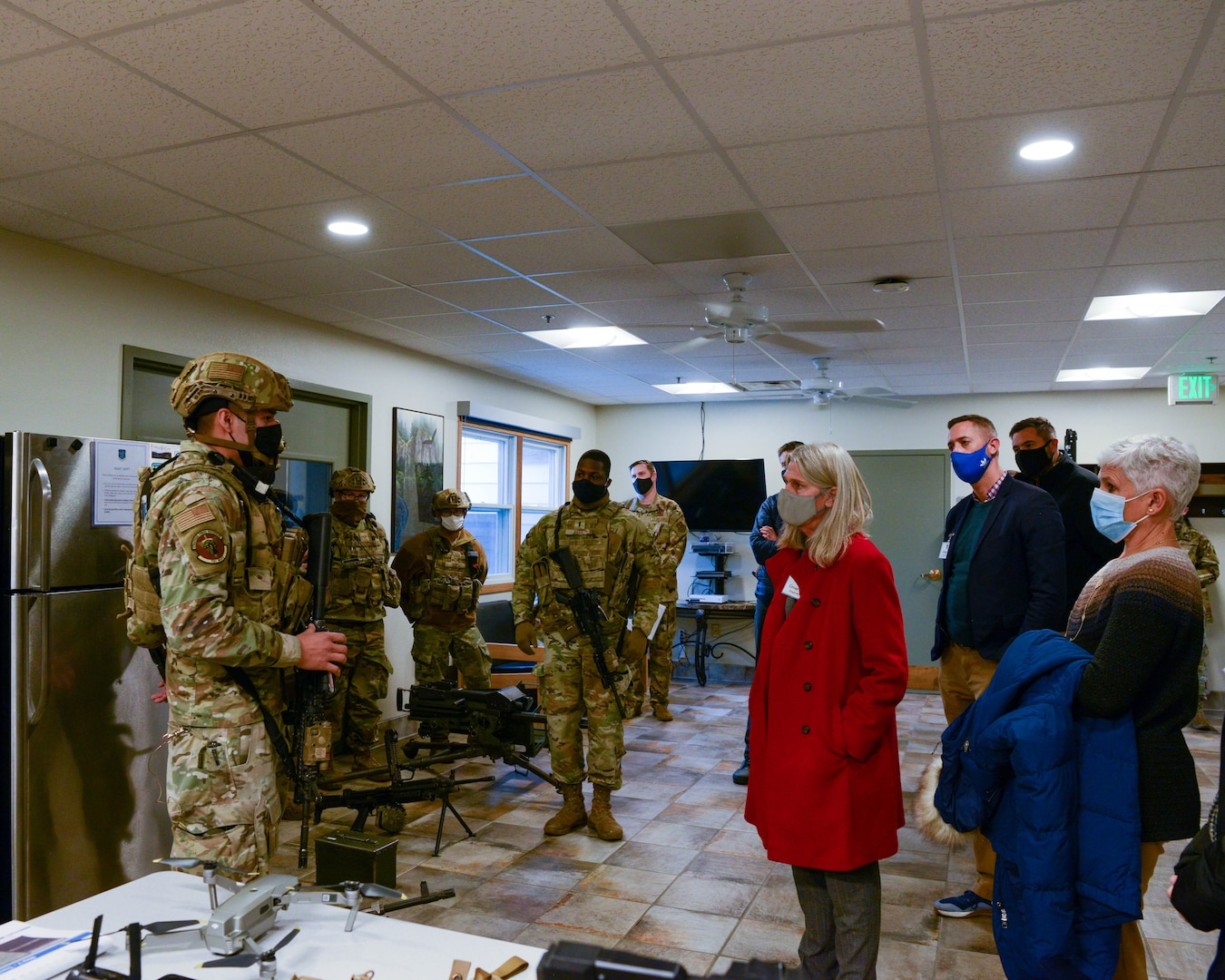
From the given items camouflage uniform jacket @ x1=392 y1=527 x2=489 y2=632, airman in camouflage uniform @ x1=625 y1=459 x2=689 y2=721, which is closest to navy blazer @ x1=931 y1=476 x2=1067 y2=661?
camouflage uniform jacket @ x1=392 y1=527 x2=489 y2=632

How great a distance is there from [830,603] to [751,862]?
2.04m

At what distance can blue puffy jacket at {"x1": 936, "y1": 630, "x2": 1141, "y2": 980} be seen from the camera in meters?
1.79

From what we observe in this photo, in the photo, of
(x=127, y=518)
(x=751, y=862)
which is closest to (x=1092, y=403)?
(x=751, y=862)

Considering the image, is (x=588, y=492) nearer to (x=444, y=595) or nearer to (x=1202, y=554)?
(x=444, y=595)

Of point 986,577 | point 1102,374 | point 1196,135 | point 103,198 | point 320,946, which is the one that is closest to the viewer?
point 320,946

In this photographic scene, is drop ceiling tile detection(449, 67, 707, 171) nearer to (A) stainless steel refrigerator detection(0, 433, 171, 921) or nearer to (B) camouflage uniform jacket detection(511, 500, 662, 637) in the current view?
(B) camouflage uniform jacket detection(511, 500, 662, 637)

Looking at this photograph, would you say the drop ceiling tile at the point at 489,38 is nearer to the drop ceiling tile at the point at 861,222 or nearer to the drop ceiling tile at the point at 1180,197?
the drop ceiling tile at the point at 861,222

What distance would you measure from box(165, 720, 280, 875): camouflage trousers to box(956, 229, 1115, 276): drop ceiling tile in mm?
3317

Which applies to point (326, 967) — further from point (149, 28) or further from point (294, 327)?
point (294, 327)

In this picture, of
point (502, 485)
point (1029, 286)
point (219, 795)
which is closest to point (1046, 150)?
point (1029, 286)

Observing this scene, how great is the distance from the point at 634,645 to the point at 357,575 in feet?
5.89

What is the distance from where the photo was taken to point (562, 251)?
3.94 m

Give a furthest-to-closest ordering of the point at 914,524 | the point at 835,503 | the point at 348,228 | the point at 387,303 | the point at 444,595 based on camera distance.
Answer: the point at 914,524 < the point at 444,595 < the point at 387,303 < the point at 348,228 < the point at 835,503

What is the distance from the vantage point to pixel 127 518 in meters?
3.34
